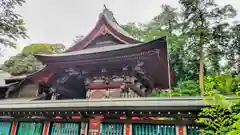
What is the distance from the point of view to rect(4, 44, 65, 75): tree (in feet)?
59.1

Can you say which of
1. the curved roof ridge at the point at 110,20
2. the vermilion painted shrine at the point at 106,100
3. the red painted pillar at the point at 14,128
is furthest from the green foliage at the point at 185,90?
the red painted pillar at the point at 14,128

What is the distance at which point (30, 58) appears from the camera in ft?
75.9

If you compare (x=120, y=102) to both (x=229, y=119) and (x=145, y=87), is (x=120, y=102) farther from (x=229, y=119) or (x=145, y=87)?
(x=145, y=87)

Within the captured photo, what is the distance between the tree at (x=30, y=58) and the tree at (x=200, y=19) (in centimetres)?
1804

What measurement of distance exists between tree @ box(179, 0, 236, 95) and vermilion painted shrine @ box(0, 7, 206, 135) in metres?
11.7

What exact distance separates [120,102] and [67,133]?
7.33 feet

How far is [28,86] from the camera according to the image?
12.6 metres

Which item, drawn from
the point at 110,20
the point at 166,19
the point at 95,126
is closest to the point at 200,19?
the point at 166,19

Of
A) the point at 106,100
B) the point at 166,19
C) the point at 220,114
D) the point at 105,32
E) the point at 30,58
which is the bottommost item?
the point at 220,114

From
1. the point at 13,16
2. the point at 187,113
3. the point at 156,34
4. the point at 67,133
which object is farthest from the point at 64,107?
the point at 156,34

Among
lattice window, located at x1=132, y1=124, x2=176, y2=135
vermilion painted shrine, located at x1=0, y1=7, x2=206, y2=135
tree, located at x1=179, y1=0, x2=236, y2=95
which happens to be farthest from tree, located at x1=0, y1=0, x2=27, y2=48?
tree, located at x1=179, y1=0, x2=236, y2=95

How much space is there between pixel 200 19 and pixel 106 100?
19.2 meters

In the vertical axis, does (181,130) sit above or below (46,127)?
above

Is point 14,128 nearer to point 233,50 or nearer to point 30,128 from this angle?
point 30,128
